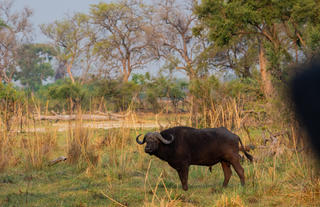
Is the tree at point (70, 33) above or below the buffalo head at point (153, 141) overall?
above

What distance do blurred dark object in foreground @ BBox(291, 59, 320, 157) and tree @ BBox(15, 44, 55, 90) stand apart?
58597mm

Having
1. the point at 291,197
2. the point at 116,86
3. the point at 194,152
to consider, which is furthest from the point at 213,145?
the point at 116,86

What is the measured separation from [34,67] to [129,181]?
58447 mm

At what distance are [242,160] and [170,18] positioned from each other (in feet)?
103

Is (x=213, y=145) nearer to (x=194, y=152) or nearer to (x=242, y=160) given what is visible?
(x=194, y=152)

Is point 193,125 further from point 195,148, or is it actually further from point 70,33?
point 70,33

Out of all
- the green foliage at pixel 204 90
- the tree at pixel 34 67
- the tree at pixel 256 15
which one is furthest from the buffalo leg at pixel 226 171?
the tree at pixel 34 67

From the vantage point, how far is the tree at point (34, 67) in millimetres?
59169

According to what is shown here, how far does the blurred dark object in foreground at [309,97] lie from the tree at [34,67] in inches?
2307

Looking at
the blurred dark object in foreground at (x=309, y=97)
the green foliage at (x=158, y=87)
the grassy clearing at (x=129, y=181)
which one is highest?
the green foliage at (x=158, y=87)

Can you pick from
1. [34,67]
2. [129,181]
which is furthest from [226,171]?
[34,67]

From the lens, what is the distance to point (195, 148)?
5.91 m

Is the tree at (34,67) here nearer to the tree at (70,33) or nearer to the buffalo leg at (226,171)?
the tree at (70,33)

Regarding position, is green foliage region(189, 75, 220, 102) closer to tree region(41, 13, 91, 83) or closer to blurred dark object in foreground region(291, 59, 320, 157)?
blurred dark object in foreground region(291, 59, 320, 157)
